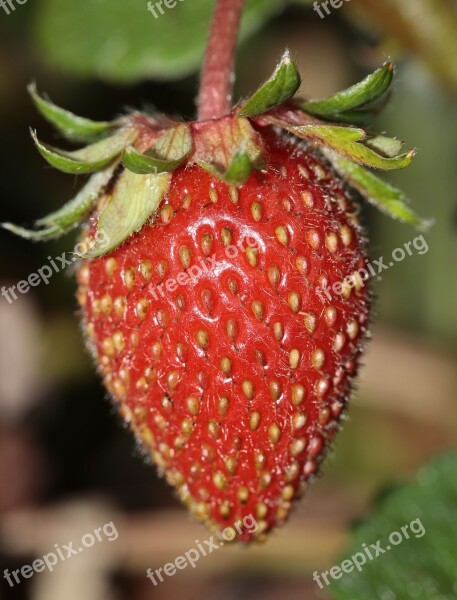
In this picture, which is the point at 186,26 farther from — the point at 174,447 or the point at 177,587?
the point at 177,587

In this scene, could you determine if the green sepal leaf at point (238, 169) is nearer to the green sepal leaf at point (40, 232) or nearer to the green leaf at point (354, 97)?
the green leaf at point (354, 97)

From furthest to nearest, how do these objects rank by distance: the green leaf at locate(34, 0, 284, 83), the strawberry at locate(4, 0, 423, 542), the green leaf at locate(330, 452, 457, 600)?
the green leaf at locate(34, 0, 284, 83), the green leaf at locate(330, 452, 457, 600), the strawberry at locate(4, 0, 423, 542)

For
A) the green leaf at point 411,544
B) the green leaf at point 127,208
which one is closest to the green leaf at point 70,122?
the green leaf at point 127,208

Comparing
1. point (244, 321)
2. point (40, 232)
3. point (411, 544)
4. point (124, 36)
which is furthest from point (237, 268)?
point (124, 36)

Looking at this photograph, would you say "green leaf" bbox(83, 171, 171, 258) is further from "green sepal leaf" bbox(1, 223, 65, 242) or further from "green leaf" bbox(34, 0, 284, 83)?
"green leaf" bbox(34, 0, 284, 83)

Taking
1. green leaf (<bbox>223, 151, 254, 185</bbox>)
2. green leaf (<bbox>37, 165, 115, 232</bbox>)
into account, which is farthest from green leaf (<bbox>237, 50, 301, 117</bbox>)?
green leaf (<bbox>37, 165, 115, 232</bbox>)

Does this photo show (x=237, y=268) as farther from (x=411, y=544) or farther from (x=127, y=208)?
(x=411, y=544)

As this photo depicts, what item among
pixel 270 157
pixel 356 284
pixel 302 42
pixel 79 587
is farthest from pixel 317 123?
pixel 302 42
